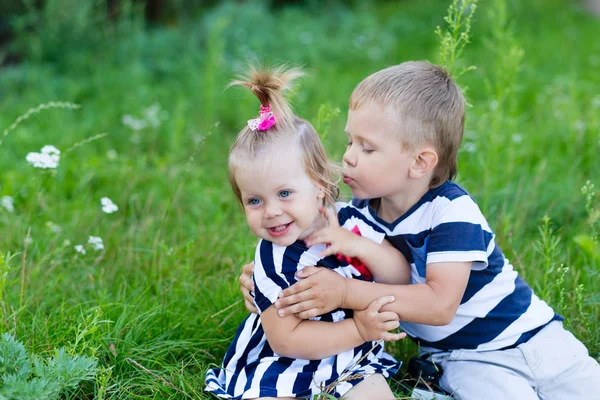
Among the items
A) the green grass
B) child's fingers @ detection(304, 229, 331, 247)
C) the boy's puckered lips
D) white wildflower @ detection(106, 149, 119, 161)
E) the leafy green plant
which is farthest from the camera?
white wildflower @ detection(106, 149, 119, 161)

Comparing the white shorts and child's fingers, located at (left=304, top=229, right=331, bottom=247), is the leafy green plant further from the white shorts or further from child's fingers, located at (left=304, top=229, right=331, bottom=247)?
the white shorts

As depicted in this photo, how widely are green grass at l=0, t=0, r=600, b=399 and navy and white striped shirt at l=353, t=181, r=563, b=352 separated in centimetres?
20

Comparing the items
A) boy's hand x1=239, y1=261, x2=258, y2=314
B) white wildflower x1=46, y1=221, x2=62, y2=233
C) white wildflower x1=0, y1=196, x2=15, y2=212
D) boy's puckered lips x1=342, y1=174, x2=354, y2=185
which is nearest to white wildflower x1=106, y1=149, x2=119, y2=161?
white wildflower x1=0, y1=196, x2=15, y2=212

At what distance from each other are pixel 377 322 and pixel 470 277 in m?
0.42

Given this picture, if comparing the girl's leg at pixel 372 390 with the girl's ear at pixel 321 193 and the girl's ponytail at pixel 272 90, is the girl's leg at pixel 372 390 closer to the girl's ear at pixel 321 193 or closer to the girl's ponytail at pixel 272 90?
the girl's ear at pixel 321 193

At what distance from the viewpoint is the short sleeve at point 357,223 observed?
2.35 m

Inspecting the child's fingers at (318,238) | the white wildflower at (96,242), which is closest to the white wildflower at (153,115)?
the white wildflower at (96,242)

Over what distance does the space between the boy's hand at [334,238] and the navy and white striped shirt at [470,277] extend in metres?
0.18

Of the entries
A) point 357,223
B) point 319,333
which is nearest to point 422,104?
point 357,223

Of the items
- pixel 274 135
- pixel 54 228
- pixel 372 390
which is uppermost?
pixel 274 135

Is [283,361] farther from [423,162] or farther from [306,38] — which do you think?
[306,38]

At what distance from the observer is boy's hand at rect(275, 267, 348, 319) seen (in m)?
2.14

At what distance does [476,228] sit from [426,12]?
687cm

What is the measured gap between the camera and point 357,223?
236 cm
